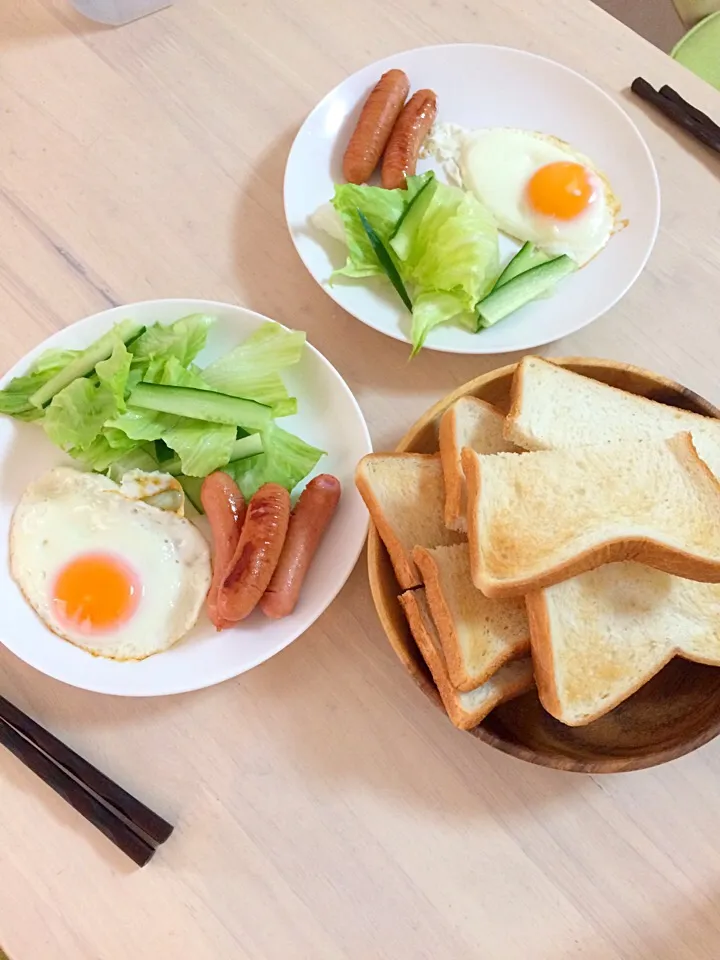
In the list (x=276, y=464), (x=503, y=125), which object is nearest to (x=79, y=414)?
(x=276, y=464)

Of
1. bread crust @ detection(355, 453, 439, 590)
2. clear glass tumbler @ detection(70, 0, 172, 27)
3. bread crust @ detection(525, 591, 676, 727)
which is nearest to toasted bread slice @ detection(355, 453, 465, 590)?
bread crust @ detection(355, 453, 439, 590)

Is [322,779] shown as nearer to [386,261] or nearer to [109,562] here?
[109,562]

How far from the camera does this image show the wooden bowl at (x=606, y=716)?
1373 mm

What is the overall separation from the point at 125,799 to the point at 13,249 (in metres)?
1.35

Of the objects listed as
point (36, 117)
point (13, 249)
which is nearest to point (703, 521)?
point (13, 249)

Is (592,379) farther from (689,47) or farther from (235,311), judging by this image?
(689,47)

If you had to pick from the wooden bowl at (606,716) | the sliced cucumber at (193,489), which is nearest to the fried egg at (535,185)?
the wooden bowl at (606,716)

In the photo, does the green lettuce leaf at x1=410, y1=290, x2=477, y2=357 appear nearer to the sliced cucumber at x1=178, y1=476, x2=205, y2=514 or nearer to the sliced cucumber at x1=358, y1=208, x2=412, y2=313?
the sliced cucumber at x1=358, y1=208, x2=412, y2=313

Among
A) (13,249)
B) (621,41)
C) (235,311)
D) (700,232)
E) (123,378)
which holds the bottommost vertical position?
(13,249)

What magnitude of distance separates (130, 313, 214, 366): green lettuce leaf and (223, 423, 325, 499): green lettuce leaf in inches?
10.0

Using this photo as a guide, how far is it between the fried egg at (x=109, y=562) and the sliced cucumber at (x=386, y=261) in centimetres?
67

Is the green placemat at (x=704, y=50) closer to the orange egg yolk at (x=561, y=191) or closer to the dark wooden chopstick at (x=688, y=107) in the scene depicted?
the dark wooden chopstick at (x=688, y=107)

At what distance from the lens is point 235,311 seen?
1.78 m

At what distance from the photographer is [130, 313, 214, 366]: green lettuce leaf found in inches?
68.9
